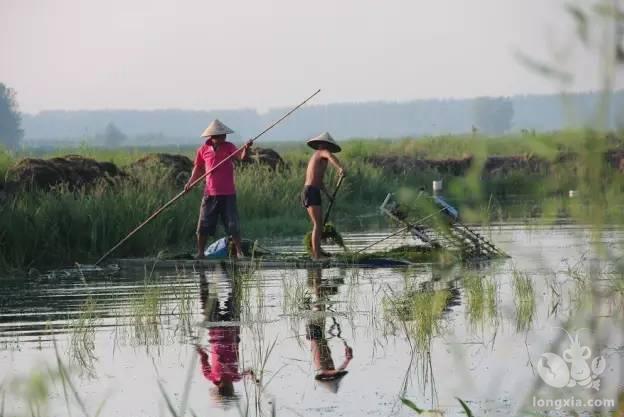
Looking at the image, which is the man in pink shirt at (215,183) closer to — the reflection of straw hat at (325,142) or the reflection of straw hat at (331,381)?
the reflection of straw hat at (325,142)

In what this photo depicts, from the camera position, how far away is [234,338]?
32.2 ft

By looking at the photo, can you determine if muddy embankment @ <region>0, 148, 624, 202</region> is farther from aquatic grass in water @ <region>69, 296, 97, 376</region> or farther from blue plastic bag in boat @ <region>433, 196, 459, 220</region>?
aquatic grass in water @ <region>69, 296, 97, 376</region>

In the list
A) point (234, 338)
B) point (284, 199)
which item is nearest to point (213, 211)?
point (234, 338)

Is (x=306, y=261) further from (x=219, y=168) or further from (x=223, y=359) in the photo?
(x=223, y=359)

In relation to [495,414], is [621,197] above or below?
above

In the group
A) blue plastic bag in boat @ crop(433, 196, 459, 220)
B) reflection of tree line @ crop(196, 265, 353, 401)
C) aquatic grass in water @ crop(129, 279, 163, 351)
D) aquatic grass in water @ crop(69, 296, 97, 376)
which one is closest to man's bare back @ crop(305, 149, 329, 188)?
reflection of tree line @ crop(196, 265, 353, 401)

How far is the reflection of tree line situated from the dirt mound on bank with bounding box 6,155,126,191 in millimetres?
8407

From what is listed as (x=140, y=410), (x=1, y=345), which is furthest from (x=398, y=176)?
(x=140, y=410)

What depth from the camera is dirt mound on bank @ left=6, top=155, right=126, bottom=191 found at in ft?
71.3

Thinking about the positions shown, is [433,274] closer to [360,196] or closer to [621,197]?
[621,197]

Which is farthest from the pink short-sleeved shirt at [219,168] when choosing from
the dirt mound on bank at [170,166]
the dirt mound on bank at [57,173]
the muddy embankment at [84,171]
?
the dirt mound on bank at [170,166]

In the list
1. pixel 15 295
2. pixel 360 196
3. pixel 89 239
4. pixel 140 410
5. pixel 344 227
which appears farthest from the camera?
pixel 360 196

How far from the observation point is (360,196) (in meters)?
31.3

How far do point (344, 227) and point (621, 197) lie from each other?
68.0 feet
